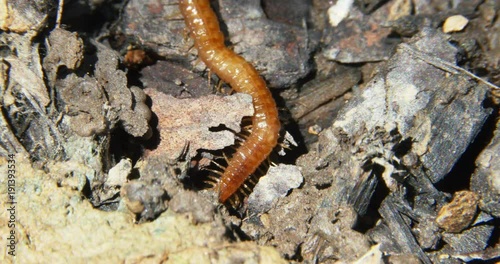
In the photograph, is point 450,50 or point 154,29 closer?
point 450,50

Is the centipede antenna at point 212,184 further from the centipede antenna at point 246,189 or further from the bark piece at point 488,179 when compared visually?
the bark piece at point 488,179

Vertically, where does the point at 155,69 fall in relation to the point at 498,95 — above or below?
below

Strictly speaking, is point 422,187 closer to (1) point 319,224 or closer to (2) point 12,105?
(1) point 319,224

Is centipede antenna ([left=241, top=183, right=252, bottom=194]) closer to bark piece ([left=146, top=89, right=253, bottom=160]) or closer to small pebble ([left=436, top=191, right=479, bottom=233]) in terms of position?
bark piece ([left=146, top=89, right=253, bottom=160])

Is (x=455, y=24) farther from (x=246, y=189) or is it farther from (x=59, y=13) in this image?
(x=59, y=13)

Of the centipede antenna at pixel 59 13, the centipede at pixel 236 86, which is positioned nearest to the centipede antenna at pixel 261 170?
the centipede at pixel 236 86

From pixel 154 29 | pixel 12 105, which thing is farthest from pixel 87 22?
pixel 12 105

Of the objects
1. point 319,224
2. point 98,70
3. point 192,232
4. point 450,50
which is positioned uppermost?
point 450,50

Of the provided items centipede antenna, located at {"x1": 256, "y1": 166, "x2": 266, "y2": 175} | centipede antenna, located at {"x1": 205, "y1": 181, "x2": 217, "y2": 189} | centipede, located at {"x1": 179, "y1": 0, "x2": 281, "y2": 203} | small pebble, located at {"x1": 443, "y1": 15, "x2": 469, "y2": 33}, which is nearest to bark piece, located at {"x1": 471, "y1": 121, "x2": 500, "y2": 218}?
small pebble, located at {"x1": 443, "y1": 15, "x2": 469, "y2": 33}
